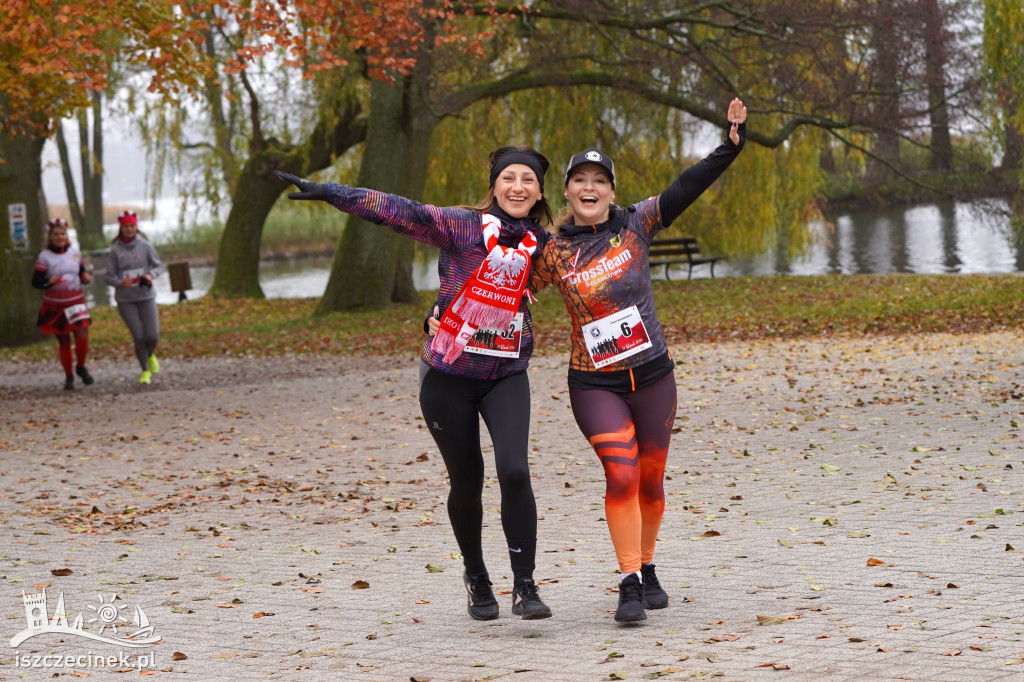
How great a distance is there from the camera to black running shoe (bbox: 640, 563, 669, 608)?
210 inches

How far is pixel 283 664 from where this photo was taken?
15.9 feet

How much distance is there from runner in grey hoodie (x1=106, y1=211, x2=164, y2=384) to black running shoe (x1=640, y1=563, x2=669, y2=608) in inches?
371

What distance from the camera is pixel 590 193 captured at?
5.18 metres

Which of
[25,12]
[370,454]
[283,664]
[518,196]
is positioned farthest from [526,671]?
[25,12]

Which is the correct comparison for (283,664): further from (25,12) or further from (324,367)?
(324,367)

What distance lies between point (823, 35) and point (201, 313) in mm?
12764

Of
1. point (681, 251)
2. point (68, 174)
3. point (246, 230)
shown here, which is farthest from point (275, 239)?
point (681, 251)

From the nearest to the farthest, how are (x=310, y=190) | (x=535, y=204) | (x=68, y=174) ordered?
(x=310, y=190) < (x=535, y=204) < (x=68, y=174)

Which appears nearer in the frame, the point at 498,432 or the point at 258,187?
the point at 498,432

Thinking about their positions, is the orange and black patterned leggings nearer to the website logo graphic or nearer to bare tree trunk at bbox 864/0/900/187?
the website logo graphic

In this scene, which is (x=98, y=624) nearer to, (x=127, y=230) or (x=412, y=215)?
(x=412, y=215)

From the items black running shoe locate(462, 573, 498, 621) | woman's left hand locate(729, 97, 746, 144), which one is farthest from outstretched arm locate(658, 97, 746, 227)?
black running shoe locate(462, 573, 498, 621)

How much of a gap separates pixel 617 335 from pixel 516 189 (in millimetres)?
708

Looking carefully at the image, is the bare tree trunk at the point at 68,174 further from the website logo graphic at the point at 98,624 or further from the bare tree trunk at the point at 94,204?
the website logo graphic at the point at 98,624
